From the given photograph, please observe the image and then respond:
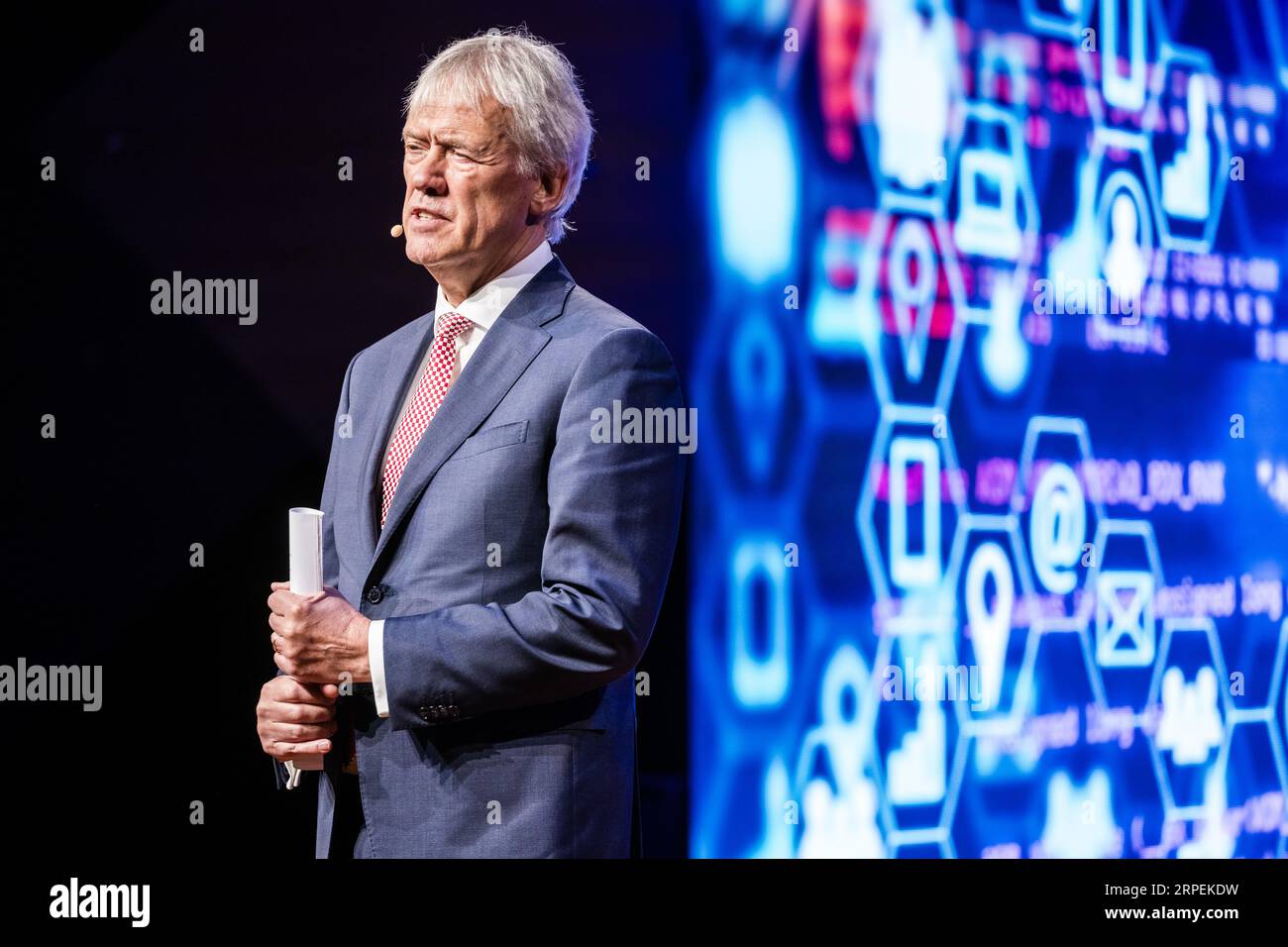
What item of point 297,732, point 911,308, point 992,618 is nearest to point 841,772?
point 992,618

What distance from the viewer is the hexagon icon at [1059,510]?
2873 mm

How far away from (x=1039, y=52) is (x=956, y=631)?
1275 millimetres

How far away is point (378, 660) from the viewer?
1.67 m

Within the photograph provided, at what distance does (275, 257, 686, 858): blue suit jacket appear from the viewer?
1668 millimetres

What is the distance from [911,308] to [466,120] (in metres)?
1.24

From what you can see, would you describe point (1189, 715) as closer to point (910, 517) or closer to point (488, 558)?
point (910, 517)

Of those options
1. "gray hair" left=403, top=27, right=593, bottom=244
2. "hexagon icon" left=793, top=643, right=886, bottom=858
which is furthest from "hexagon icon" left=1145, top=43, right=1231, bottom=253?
"gray hair" left=403, top=27, right=593, bottom=244

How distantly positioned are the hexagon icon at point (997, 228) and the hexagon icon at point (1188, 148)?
41 cm

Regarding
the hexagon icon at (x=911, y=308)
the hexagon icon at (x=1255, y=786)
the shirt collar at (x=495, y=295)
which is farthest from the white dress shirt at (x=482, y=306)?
the hexagon icon at (x=1255, y=786)

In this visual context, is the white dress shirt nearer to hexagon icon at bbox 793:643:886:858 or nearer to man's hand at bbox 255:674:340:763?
man's hand at bbox 255:674:340:763

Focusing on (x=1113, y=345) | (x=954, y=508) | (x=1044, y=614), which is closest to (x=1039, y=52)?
(x=1113, y=345)

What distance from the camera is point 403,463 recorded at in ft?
5.90

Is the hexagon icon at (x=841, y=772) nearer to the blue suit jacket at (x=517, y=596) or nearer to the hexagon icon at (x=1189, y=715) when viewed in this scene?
the hexagon icon at (x=1189, y=715)
